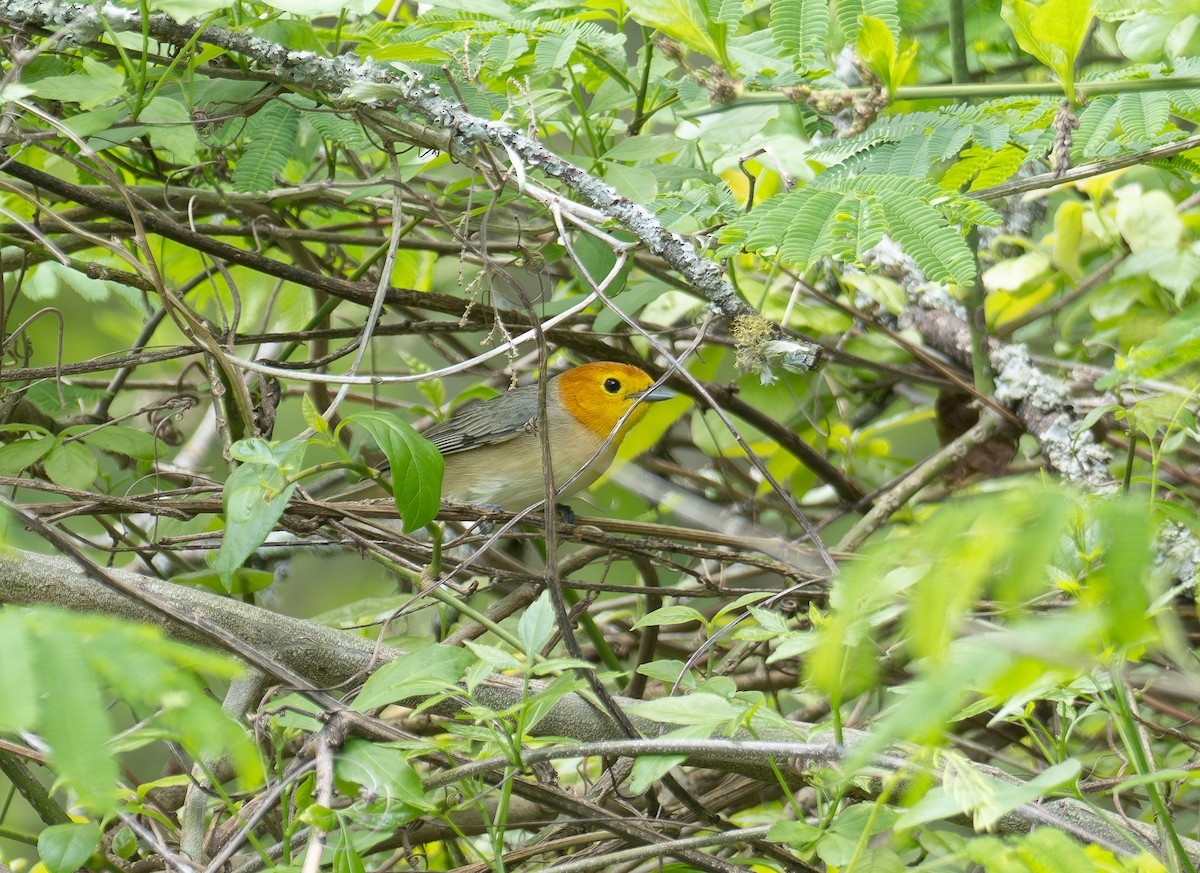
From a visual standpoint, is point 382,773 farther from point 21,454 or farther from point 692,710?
point 21,454

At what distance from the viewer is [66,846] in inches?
65.1

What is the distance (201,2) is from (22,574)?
1.16 m

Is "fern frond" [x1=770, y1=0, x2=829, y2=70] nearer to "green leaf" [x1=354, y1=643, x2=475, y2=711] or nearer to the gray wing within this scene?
"green leaf" [x1=354, y1=643, x2=475, y2=711]

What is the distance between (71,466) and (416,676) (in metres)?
1.40

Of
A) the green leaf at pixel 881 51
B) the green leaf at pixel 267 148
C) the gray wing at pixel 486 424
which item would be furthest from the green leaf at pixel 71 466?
the green leaf at pixel 881 51

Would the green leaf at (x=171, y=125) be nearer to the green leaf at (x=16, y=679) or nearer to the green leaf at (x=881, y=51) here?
the green leaf at (x=881, y=51)

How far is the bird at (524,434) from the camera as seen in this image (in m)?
4.32

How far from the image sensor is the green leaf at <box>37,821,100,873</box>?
164 centimetres

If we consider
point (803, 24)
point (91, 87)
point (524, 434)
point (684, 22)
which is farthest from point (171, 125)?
point (524, 434)

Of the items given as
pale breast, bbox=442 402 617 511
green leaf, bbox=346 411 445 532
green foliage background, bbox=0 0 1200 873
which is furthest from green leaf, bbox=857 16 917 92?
pale breast, bbox=442 402 617 511

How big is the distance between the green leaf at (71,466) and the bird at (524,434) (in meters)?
1.72

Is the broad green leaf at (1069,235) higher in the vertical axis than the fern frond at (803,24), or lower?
lower

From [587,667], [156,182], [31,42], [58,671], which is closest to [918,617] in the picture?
[58,671]

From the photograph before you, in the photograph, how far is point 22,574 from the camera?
2.04 m
